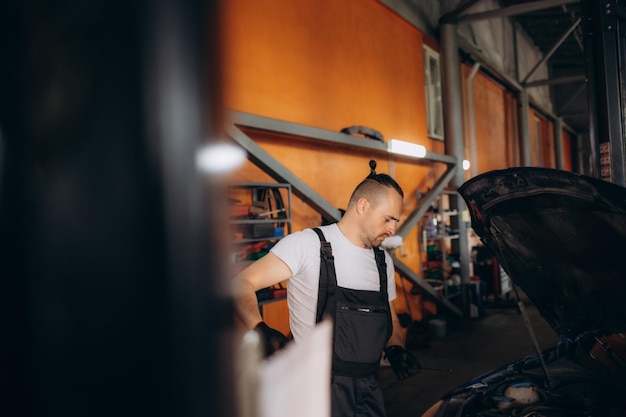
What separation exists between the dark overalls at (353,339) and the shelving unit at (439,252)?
5071 mm

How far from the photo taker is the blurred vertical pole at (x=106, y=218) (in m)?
0.37

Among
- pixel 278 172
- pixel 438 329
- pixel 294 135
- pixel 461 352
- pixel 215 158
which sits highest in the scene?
pixel 294 135

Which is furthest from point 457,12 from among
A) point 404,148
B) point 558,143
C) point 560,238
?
point 558,143

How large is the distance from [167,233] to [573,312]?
2.83 m

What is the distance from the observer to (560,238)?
2.37 m

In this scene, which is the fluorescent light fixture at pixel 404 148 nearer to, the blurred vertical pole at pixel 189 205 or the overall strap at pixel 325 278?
the overall strap at pixel 325 278

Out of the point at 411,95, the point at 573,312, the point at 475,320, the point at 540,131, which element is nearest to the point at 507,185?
the point at 573,312

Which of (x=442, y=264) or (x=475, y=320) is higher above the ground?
(x=442, y=264)

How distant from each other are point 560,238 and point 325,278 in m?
1.33

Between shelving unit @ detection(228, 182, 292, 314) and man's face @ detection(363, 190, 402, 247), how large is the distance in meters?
1.46

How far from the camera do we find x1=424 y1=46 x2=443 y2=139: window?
755cm

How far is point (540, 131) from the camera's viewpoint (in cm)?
1460

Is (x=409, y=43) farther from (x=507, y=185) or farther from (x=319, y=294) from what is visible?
(x=319, y=294)

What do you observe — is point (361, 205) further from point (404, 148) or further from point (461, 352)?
point (461, 352)
